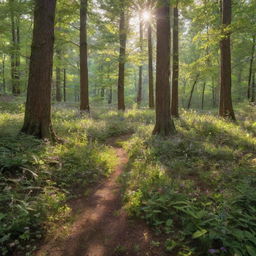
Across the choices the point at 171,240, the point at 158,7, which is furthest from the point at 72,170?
the point at 158,7

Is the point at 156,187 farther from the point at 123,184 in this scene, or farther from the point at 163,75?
the point at 163,75

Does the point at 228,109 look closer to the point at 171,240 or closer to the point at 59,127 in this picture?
the point at 59,127

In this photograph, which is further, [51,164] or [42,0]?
[42,0]

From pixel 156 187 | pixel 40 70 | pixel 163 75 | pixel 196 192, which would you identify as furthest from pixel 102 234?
Answer: pixel 163 75

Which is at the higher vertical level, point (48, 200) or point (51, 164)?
point (51, 164)

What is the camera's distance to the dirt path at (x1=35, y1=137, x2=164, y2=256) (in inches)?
108

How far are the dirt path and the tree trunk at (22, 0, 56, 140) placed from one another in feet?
9.79

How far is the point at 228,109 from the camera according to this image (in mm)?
10398

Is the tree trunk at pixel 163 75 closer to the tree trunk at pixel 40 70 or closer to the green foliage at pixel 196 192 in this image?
the green foliage at pixel 196 192

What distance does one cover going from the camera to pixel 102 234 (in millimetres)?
3113

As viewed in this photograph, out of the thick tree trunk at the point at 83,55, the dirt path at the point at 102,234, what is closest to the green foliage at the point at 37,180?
the dirt path at the point at 102,234

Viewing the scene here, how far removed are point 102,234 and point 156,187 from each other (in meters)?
1.42

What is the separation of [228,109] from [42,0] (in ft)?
31.5

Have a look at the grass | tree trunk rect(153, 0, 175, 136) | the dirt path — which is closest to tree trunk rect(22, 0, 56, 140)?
the grass
